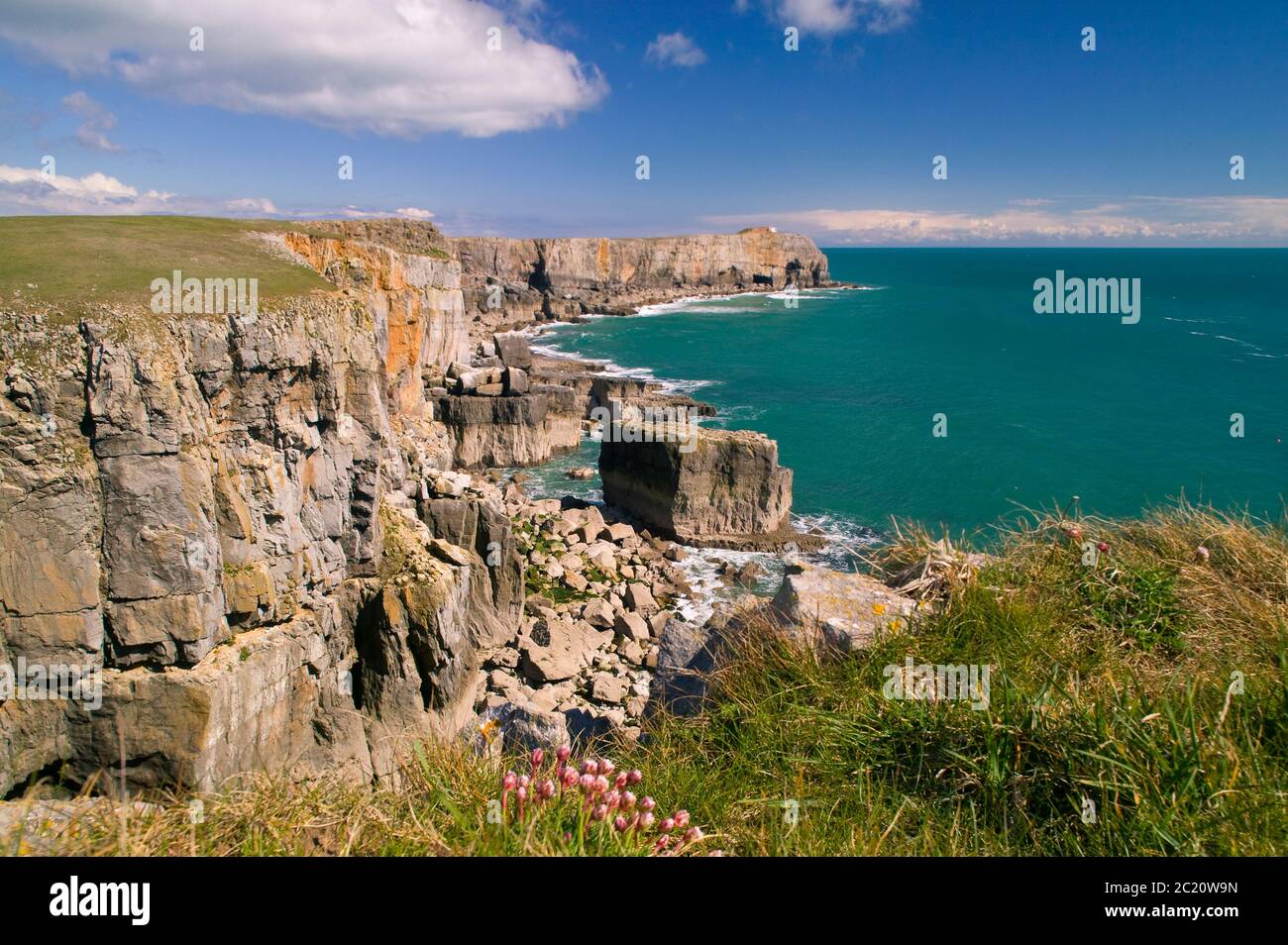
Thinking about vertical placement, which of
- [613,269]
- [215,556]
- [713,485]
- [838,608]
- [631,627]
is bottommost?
[631,627]

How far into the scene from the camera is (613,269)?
110 metres

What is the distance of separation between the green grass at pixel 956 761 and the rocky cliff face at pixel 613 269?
76140 millimetres

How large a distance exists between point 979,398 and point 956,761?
170ft

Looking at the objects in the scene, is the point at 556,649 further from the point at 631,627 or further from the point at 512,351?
the point at 512,351

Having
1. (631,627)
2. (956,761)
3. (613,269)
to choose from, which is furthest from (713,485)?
(613,269)

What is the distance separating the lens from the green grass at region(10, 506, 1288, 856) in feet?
11.2

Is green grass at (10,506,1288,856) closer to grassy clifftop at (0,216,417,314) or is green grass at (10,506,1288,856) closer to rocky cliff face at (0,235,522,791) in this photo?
rocky cliff face at (0,235,522,791)

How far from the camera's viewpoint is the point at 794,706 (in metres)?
4.70

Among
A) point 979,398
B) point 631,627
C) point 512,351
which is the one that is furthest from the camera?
point 979,398

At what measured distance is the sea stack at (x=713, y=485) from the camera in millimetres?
25922

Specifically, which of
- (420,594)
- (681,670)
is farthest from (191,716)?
(681,670)

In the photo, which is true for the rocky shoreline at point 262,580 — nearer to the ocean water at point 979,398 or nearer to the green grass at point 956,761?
the green grass at point 956,761
